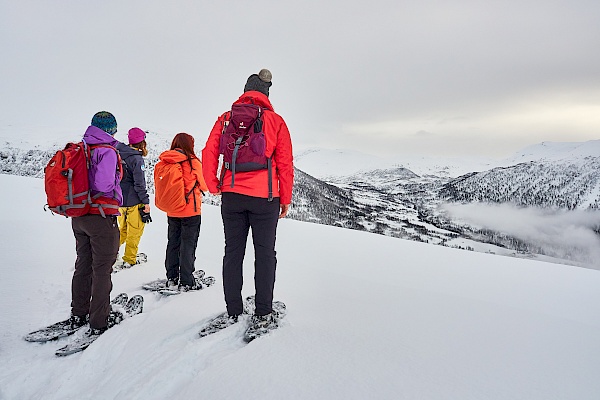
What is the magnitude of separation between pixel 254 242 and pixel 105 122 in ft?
6.52

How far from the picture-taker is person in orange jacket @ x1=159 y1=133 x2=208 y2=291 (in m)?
4.26

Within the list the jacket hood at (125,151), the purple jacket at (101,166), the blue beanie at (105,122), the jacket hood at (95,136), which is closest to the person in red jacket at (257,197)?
the purple jacket at (101,166)

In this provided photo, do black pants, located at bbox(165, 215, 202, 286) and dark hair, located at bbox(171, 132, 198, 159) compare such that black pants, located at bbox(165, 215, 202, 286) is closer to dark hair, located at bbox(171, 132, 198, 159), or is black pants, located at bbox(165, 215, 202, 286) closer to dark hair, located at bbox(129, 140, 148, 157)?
dark hair, located at bbox(171, 132, 198, 159)

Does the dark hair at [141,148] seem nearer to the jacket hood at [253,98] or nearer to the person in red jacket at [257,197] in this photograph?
the person in red jacket at [257,197]

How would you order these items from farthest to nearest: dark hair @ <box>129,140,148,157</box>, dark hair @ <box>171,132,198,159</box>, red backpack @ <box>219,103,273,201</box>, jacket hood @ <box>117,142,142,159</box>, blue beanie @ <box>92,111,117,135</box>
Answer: dark hair @ <box>129,140,148,157</box>
jacket hood @ <box>117,142,142,159</box>
dark hair @ <box>171,132,198,159</box>
blue beanie @ <box>92,111,117,135</box>
red backpack @ <box>219,103,273,201</box>

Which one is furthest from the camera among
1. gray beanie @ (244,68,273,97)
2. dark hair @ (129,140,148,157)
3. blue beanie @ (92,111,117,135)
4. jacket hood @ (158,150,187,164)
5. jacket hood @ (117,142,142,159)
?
dark hair @ (129,140,148,157)

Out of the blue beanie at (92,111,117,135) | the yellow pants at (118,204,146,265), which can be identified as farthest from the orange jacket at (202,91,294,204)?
the yellow pants at (118,204,146,265)

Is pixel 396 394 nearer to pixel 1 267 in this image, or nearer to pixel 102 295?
pixel 102 295

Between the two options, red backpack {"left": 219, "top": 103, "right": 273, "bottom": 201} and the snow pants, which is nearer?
red backpack {"left": 219, "top": 103, "right": 273, "bottom": 201}

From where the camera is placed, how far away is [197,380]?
2182mm

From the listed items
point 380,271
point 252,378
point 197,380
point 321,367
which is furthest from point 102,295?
point 380,271

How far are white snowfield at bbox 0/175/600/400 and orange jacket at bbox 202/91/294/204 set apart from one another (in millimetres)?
1281

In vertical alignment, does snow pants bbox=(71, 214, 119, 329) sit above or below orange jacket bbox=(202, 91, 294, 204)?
below

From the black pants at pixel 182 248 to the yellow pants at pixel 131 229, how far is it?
3.48 feet
